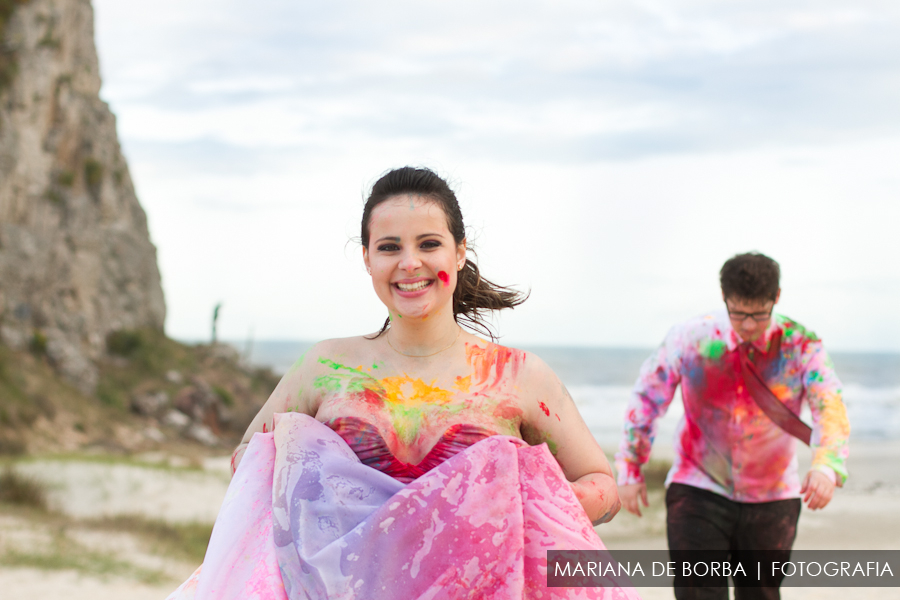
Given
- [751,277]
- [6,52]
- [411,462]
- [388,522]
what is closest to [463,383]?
[411,462]

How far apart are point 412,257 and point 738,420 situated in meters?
2.85

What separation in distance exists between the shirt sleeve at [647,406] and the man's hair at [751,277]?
515 mm

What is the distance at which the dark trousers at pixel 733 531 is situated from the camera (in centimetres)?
471

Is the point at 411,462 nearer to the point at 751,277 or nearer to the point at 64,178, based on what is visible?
the point at 751,277

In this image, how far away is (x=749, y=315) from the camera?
188 inches

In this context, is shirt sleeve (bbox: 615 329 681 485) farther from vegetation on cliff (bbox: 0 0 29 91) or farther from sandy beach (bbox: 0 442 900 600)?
vegetation on cliff (bbox: 0 0 29 91)

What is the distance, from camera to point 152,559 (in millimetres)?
9461

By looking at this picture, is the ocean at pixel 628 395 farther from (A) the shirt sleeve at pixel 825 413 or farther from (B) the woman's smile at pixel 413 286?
(B) the woman's smile at pixel 413 286

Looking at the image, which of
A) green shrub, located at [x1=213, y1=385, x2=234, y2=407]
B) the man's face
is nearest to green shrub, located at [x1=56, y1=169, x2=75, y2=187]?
green shrub, located at [x1=213, y1=385, x2=234, y2=407]

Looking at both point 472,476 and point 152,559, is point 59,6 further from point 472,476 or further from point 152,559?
point 472,476

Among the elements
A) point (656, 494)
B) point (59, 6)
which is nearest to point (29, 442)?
point (656, 494)

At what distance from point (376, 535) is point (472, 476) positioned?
34cm

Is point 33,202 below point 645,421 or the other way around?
the other way around

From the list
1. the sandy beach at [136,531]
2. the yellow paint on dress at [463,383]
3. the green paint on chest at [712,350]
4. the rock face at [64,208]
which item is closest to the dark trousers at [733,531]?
the green paint on chest at [712,350]
